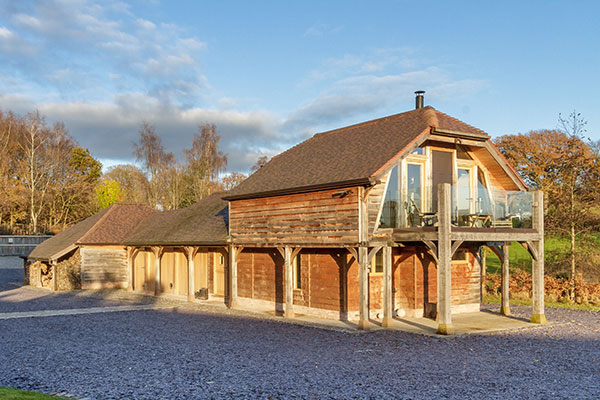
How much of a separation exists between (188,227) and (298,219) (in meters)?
8.61

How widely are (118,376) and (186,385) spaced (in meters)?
1.46

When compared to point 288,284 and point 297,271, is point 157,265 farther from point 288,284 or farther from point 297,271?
point 288,284

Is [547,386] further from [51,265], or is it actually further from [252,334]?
[51,265]

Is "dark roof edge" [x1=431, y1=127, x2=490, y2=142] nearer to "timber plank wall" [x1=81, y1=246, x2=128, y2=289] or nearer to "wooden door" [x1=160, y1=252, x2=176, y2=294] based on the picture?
"wooden door" [x1=160, y1=252, x2=176, y2=294]

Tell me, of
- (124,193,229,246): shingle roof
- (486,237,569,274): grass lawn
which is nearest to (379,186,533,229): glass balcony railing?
(124,193,229,246): shingle roof

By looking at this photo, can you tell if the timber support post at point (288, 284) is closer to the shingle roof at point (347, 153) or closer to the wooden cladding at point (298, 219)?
the wooden cladding at point (298, 219)

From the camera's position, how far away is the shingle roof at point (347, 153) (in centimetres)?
1566

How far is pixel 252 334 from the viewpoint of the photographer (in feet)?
47.1

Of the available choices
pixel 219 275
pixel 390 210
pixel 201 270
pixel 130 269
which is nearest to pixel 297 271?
pixel 390 210

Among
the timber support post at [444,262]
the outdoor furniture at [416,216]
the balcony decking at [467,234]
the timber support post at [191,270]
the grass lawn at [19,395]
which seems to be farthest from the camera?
the timber support post at [191,270]

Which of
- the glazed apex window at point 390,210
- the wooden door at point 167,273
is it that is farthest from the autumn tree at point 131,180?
the glazed apex window at point 390,210

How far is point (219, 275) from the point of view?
75.2 feet

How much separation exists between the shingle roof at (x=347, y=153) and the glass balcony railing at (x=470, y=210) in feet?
4.59

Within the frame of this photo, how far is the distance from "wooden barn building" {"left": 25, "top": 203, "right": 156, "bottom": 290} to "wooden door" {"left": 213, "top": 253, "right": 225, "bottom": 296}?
6717 millimetres
